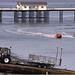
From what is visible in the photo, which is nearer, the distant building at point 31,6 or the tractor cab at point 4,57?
the tractor cab at point 4,57

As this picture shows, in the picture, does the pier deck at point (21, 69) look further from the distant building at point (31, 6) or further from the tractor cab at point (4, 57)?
the distant building at point (31, 6)

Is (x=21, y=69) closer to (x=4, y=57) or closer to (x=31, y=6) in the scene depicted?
(x=4, y=57)

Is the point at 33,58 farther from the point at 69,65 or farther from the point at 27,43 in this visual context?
the point at 27,43

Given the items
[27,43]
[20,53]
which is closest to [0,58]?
[20,53]

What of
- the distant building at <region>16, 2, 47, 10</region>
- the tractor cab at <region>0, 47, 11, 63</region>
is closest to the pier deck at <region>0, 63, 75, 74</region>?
Result: the tractor cab at <region>0, 47, 11, 63</region>

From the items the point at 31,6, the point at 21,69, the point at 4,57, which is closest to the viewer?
the point at 21,69

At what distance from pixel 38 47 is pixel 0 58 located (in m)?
31.9

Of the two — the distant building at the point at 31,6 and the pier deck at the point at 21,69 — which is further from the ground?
the distant building at the point at 31,6

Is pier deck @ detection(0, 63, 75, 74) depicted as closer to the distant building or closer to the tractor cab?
the tractor cab

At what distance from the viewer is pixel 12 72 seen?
47.7 m

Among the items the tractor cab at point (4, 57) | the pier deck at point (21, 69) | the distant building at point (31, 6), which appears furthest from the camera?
the distant building at point (31, 6)

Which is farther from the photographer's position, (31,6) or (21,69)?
(31,6)

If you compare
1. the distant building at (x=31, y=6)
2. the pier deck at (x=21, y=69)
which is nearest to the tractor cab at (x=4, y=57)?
the pier deck at (x=21, y=69)

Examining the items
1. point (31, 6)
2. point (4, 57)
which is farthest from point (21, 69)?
point (31, 6)
